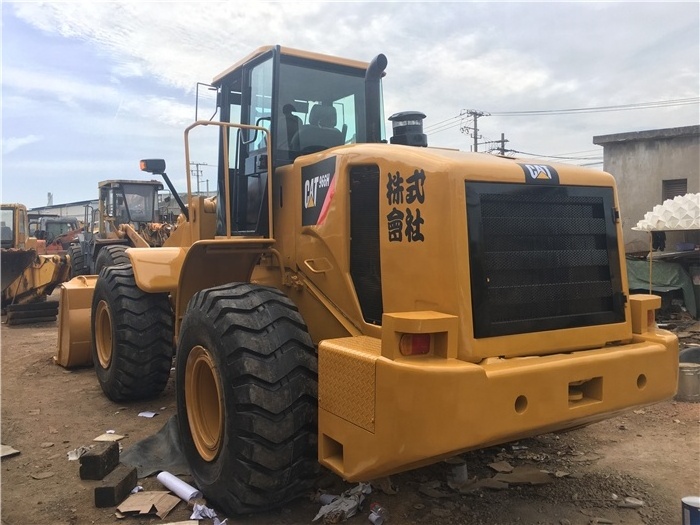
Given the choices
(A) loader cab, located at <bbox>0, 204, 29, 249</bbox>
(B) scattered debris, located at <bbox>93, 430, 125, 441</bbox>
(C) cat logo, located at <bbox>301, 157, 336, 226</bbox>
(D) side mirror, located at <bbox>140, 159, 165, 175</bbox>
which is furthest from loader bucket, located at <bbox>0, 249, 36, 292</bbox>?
(C) cat logo, located at <bbox>301, 157, 336, 226</bbox>

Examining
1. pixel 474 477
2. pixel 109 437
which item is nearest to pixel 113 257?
pixel 109 437

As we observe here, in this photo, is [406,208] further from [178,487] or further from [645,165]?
[645,165]

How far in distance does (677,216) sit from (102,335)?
404 inches

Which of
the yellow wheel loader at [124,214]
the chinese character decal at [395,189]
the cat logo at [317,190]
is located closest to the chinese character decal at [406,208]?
the chinese character decal at [395,189]

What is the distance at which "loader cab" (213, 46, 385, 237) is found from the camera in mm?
4648

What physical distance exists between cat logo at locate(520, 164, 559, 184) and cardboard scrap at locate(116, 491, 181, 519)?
120 inches

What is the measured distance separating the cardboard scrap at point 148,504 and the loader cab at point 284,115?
201cm

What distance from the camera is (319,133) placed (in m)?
4.82

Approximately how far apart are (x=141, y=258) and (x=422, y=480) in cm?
340

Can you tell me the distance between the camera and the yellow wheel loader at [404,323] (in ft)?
9.62

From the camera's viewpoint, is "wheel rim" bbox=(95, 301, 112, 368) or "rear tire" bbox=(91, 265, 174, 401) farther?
"wheel rim" bbox=(95, 301, 112, 368)

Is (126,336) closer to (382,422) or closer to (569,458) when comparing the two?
(382,422)

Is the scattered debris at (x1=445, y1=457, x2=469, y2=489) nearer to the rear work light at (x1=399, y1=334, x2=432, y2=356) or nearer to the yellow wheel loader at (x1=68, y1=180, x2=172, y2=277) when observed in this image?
the rear work light at (x1=399, y1=334, x2=432, y2=356)

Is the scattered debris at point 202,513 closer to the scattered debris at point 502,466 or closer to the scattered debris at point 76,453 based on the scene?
the scattered debris at point 76,453
